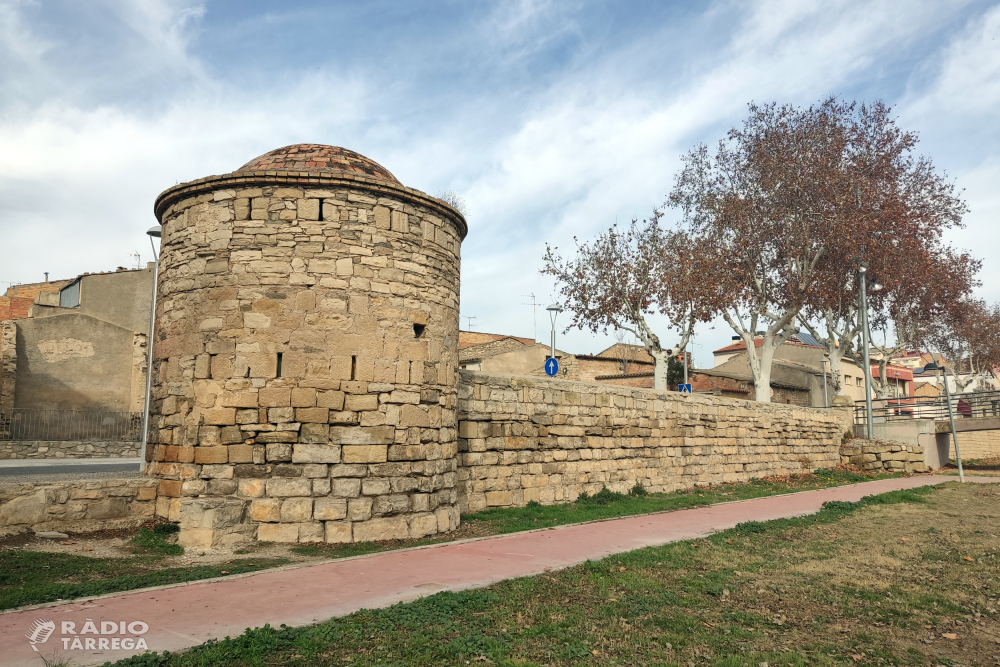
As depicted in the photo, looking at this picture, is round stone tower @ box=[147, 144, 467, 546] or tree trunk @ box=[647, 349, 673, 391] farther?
tree trunk @ box=[647, 349, 673, 391]

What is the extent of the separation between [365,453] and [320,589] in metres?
2.48

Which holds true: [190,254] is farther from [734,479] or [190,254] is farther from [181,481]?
[734,479]

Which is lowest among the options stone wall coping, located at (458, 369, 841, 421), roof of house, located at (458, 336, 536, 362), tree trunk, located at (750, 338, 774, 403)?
stone wall coping, located at (458, 369, 841, 421)

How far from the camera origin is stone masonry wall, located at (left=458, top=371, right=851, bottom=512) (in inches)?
420

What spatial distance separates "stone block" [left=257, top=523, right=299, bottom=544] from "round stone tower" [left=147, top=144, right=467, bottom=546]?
0.6 inches

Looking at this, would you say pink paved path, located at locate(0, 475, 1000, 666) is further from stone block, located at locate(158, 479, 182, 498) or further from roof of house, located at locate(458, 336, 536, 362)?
roof of house, located at locate(458, 336, 536, 362)

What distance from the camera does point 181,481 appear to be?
25.7 ft

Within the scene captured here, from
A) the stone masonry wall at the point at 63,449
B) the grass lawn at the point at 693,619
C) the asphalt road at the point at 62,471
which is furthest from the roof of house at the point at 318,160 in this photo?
the stone masonry wall at the point at 63,449

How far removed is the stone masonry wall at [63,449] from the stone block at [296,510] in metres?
15.7

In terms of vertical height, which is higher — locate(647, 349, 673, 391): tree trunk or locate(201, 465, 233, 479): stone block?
locate(647, 349, 673, 391): tree trunk

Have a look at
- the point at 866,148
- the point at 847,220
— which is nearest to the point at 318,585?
the point at 847,220

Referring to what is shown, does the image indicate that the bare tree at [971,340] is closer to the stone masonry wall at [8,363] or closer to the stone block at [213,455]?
the stone block at [213,455]

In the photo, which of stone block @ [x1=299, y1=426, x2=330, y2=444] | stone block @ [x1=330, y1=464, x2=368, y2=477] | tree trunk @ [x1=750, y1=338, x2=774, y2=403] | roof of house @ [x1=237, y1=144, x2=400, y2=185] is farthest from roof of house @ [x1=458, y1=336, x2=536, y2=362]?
stone block @ [x1=299, y1=426, x2=330, y2=444]

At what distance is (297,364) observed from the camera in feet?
26.3
